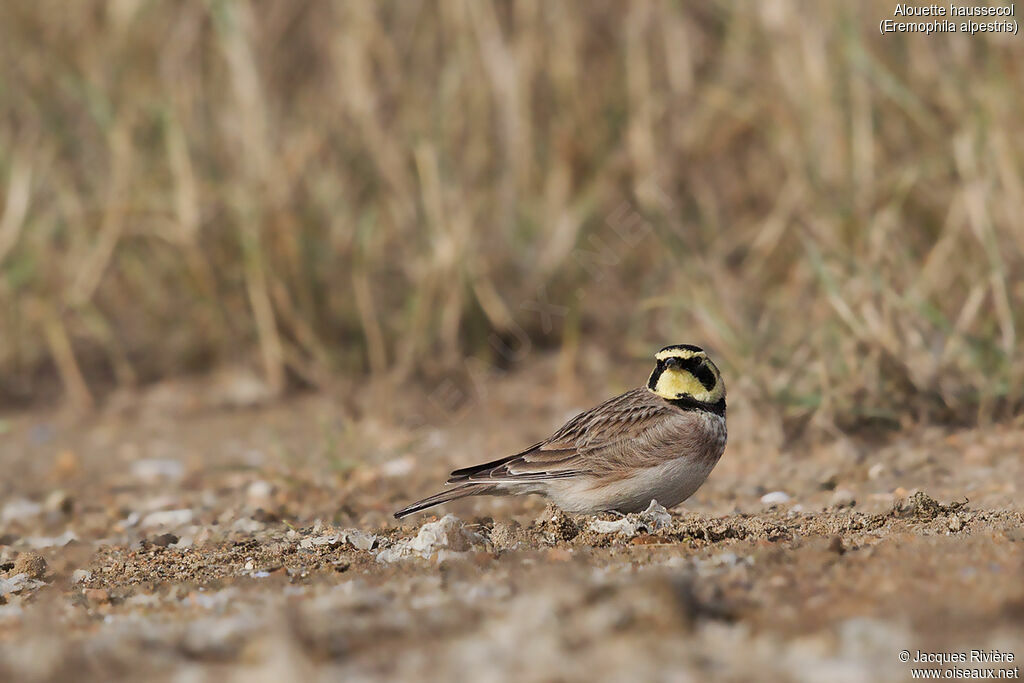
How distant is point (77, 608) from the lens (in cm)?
303

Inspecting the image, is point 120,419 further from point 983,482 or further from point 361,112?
point 983,482

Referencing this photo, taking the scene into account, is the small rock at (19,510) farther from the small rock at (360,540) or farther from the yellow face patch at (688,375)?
the yellow face patch at (688,375)

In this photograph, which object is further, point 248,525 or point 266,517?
point 266,517

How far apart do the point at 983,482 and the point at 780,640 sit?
2.29 m

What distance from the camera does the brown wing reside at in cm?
390

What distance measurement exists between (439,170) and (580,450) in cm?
279

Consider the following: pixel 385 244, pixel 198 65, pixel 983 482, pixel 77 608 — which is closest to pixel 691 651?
pixel 77 608

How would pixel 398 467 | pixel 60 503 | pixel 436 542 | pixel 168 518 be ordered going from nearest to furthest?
Result: 1. pixel 436 542
2. pixel 168 518
3. pixel 60 503
4. pixel 398 467

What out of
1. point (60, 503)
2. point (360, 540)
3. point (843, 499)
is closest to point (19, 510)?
point (60, 503)

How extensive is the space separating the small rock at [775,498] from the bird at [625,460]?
16.4 inches

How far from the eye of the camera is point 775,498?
4363mm

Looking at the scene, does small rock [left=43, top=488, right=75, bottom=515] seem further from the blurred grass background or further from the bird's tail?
the bird's tail

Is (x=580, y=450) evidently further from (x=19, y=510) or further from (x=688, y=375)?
(x=19, y=510)

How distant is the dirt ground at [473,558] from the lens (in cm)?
228
